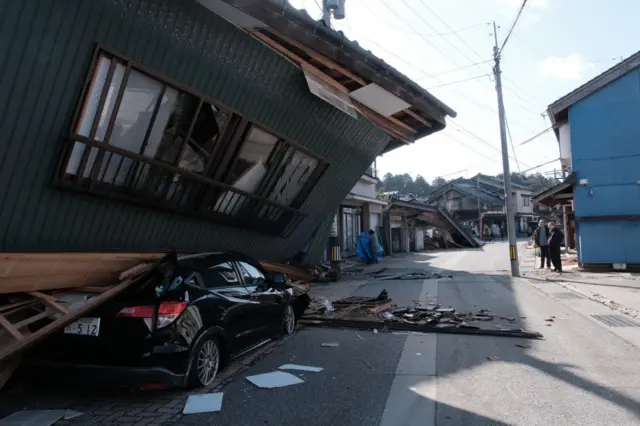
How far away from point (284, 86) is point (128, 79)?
3.04 metres

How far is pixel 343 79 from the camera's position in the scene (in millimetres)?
9492

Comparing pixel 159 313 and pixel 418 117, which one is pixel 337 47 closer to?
pixel 418 117

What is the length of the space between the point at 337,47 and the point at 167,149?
3.29 meters

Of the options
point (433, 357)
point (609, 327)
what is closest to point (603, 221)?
point (609, 327)

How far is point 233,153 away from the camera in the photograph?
8.29m

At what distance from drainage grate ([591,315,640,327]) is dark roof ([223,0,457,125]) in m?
5.43

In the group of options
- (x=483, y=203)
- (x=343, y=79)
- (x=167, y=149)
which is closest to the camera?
(x=167, y=149)

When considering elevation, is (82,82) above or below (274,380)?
above

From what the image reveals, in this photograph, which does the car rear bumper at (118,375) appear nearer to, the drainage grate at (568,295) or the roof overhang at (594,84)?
the drainage grate at (568,295)

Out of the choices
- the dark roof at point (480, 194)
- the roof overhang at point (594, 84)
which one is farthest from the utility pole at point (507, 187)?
the dark roof at point (480, 194)

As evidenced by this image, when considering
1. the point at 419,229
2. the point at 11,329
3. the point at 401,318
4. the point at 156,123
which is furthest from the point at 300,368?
the point at 419,229

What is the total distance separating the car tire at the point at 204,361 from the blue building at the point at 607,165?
1553 centimetres

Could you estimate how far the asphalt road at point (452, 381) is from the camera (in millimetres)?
4250

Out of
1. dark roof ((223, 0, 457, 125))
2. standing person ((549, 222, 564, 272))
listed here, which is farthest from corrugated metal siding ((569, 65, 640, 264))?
dark roof ((223, 0, 457, 125))
